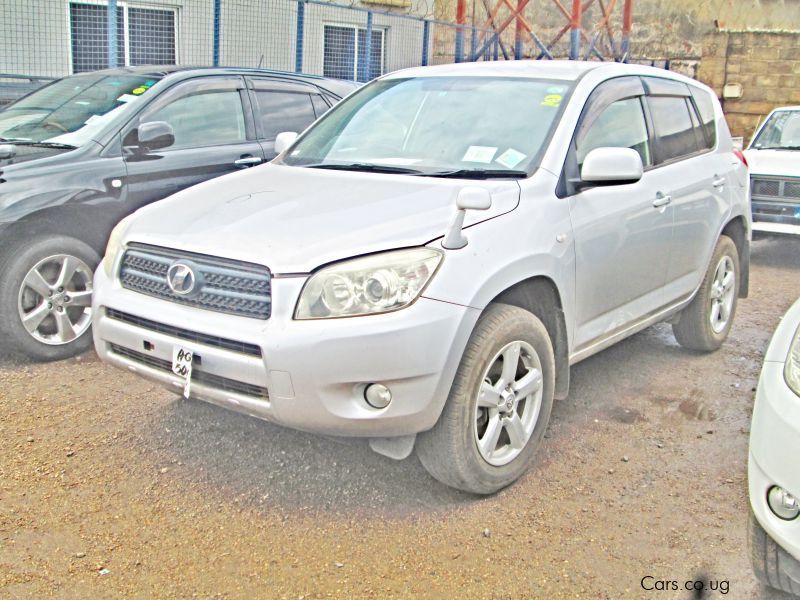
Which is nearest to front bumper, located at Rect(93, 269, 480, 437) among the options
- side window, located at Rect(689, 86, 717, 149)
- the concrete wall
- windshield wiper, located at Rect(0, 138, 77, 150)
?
windshield wiper, located at Rect(0, 138, 77, 150)

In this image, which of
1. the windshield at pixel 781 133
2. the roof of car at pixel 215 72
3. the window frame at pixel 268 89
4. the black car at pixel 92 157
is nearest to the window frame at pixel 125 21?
the roof of car at pixel 215 72

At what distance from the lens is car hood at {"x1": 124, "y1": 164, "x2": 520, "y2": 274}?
3.28m

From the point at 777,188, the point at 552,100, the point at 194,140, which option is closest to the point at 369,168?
the point at 552,100

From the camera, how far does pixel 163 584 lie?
9.67ft

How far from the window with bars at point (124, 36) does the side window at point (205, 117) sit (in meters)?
5.44

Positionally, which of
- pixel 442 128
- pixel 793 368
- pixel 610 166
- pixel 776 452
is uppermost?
pixel 442 128

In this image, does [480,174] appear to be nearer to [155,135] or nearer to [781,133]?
[155,135]

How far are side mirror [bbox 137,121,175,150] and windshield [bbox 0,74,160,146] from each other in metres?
0.30

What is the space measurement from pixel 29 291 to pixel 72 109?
1.52 metres

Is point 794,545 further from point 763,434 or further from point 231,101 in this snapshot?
point 231,101

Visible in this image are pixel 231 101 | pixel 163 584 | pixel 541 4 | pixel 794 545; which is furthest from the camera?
pixel 541 4

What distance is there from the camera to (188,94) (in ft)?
19.7

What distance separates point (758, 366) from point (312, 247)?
11.7 ft

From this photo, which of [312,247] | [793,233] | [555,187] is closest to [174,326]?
→ [312,247]
